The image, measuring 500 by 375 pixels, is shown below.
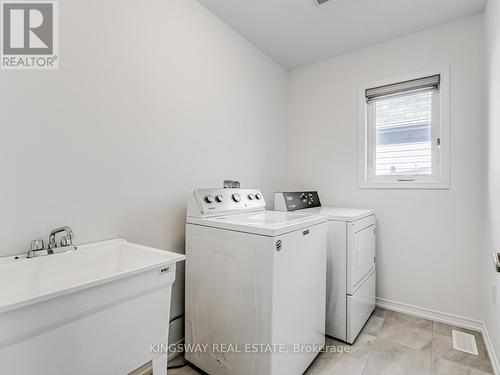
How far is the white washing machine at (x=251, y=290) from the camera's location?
1256 millimetres

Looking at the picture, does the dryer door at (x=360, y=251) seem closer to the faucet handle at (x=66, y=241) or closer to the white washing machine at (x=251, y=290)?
the white washing machine at (x=251, y=290)

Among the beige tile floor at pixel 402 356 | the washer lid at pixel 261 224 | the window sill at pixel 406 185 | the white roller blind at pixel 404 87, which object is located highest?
the white roller blind at pixel 404 87

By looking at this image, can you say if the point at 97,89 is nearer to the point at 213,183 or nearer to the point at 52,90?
the point at 52,90

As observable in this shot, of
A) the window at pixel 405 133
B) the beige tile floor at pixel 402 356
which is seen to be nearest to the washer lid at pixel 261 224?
the beige tile floor at pixel 402 356

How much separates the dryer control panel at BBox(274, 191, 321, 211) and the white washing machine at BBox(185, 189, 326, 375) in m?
0.45

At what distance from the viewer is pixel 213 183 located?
2016 mm

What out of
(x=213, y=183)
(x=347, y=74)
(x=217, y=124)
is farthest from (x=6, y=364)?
(x=347, y=74)

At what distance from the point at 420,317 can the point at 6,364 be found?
8.69 feet

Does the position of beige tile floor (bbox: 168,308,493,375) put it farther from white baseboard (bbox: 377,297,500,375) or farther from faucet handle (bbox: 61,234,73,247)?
faucet handle (bbox: 61,234,73,247)

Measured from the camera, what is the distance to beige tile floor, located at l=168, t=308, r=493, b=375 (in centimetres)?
156

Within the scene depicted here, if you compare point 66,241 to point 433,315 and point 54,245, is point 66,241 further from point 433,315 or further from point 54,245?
point 433,315

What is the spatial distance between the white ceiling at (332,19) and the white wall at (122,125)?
21cm

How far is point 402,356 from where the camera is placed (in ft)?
5.56

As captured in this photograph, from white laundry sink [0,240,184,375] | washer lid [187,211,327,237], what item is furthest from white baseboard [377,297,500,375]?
white laundry sink [0,240,184,375]
